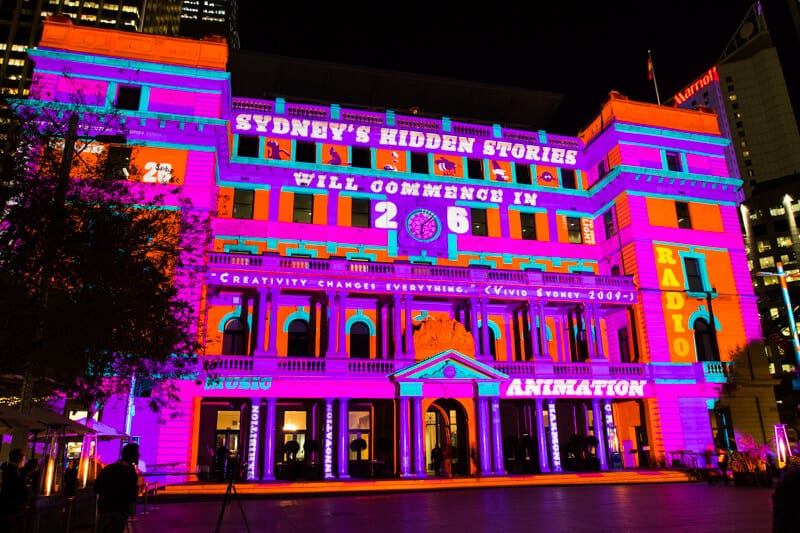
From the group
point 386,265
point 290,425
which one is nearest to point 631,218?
point 386,265

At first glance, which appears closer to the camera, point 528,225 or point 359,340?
point 359,340

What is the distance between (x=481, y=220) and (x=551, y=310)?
7489 millimetres

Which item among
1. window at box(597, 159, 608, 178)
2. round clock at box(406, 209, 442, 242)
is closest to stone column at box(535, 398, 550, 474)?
round clock at box(406, 209, 442, 242)

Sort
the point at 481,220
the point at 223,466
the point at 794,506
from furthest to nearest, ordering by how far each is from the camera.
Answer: the point at 481,220
the point at 223,466
the point at 794,506

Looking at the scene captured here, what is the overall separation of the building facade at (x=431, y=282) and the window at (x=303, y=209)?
0.14 metres

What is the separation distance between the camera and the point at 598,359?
3303 cm

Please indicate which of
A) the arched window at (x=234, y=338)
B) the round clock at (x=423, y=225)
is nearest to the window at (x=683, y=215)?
the round clock at (x=423, y=225)

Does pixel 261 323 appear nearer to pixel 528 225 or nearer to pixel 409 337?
pixel 409 337

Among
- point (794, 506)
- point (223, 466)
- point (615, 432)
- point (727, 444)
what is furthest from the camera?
point (615, 432)

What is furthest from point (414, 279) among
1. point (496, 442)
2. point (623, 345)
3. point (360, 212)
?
point (623, 345)

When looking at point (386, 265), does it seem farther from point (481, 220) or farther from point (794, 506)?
point (794, 506)

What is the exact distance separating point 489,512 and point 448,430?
16163mm

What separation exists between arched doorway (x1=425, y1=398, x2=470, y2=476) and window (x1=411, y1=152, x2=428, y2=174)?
1509cm

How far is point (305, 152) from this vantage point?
36.8 meters
